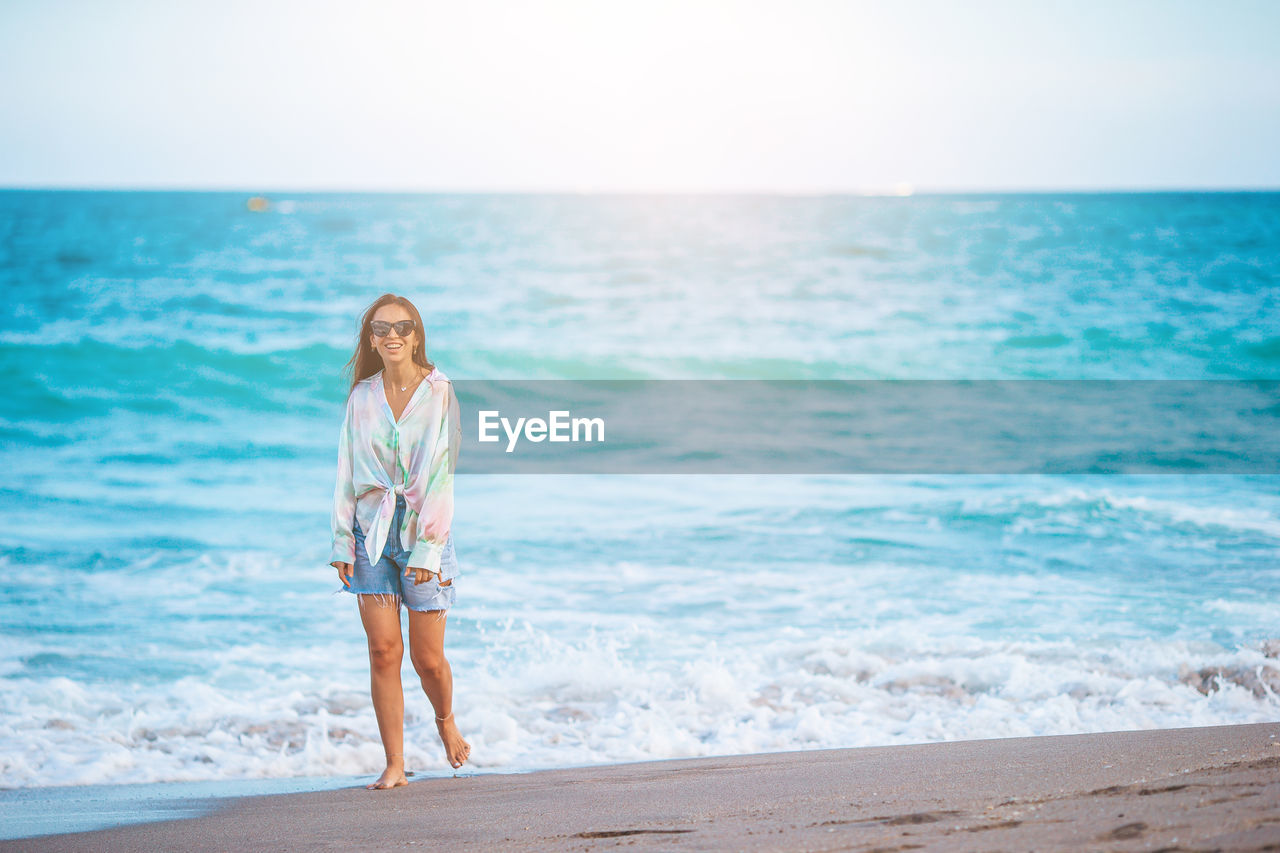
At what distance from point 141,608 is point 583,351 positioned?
10.6 meters

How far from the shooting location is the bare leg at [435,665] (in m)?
3.14

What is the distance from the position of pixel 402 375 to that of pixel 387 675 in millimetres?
909

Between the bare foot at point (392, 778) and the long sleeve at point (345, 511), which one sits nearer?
the long sleeve at point (345, 511)

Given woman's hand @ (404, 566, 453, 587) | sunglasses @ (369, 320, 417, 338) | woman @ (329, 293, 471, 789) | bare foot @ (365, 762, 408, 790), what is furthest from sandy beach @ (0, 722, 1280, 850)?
sunglasses @ (369, 320, 417, 338)

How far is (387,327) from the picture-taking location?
310cm

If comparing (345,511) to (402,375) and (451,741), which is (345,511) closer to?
(402,375)

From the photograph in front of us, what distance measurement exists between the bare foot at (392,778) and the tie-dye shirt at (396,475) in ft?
2.33

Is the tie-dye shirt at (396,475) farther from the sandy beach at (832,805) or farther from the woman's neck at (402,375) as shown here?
the sandy beach at (832,805)

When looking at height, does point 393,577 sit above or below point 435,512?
below

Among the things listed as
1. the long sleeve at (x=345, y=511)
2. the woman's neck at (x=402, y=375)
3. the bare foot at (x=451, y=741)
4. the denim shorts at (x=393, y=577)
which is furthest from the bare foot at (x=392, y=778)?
the woman's neck at (x=402, y=375)

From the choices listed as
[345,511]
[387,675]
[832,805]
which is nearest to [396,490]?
[345,511]

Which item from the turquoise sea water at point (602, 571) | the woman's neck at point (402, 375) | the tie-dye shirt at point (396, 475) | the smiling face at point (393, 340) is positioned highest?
the smiling face at point (393, 340)

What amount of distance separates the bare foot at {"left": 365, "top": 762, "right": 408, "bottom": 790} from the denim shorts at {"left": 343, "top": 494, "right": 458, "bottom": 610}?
572mm

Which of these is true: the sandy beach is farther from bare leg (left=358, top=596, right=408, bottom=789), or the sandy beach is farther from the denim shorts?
the denim shorts
